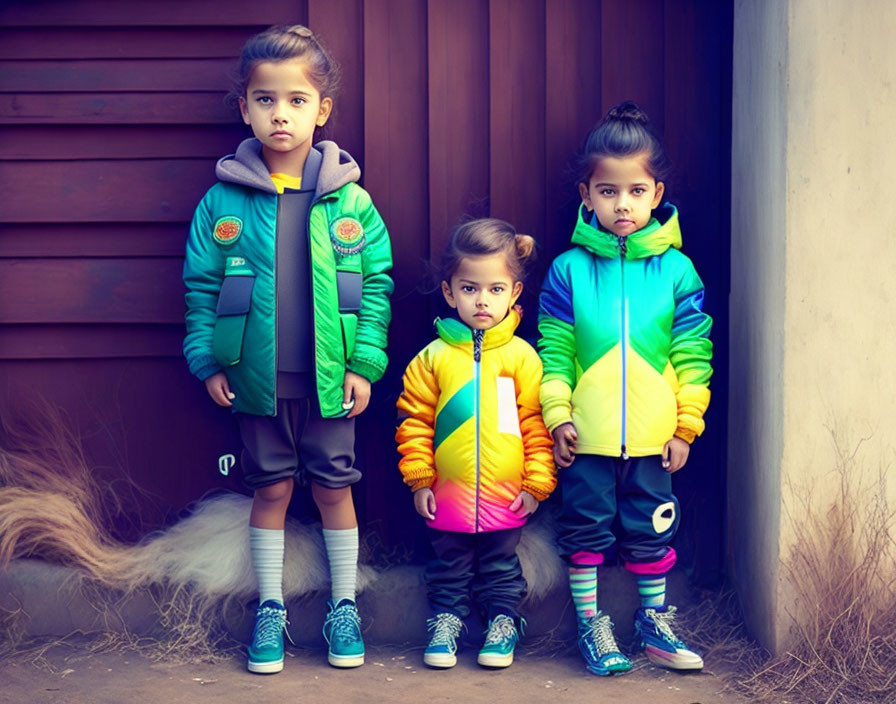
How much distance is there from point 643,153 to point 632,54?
52 cm

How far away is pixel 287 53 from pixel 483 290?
946 mm

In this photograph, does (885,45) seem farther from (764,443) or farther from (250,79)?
(250,79)

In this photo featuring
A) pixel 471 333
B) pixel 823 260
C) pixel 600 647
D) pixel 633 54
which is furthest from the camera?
pixel 633 54

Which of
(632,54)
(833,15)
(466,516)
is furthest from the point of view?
(632,54)

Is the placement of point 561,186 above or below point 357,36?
below

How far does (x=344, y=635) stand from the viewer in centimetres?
360

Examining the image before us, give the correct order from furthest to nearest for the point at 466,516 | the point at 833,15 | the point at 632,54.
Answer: the point at 632,54 < the point at 466,516 < the point at 833,15

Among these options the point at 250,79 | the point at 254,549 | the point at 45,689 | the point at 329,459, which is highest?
the point at 250,79

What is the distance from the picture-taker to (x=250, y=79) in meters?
3.61

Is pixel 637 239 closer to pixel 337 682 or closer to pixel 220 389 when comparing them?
pixel 220 389

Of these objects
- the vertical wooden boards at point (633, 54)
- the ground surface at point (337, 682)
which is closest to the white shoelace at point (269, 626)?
the ground surface at point (337, 682)

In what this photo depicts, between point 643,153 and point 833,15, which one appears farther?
point 643,153

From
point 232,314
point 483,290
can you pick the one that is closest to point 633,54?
point 483,290

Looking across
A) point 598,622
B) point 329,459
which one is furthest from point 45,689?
point 598,622
